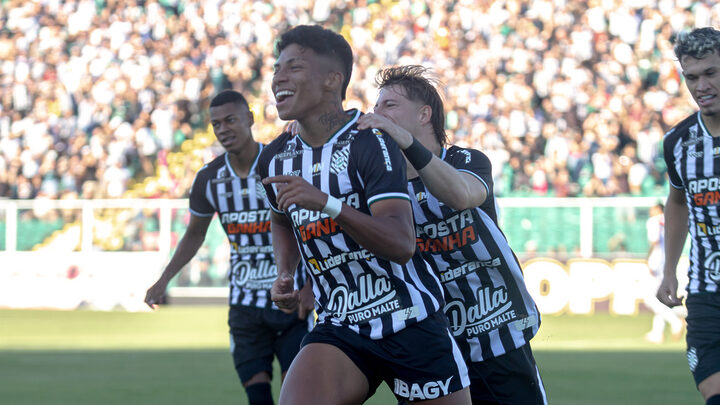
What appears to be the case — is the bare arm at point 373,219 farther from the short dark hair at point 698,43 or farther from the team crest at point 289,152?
the short dark hair at point 698,43

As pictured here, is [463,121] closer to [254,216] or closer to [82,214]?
[82,214]

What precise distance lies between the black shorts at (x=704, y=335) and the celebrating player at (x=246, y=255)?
2.74 meters

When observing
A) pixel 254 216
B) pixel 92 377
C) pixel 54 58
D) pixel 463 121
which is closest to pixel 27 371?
pixel 92 377

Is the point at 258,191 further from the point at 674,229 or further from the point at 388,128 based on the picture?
the point at 388,128

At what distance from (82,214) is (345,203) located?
17.8 metres

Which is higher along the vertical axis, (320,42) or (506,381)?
(320,42)

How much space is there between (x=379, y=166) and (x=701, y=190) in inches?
86.9

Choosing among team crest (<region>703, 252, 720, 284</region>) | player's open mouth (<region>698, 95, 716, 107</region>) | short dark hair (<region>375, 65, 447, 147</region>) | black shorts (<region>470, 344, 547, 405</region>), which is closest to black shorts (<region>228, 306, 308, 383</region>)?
black shorts (<region>470, 344, 547, 405</region>)

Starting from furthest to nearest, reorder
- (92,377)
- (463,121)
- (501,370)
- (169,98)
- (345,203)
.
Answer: (169,98) < (463,121) < (92,377) < (501,370) < (345,203)

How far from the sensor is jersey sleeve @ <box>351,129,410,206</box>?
14.2 ft

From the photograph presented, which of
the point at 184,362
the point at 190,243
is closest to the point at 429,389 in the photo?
the point at 190,243

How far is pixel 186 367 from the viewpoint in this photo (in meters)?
12.5

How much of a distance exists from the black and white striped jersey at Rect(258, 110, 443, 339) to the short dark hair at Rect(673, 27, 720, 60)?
197 cm

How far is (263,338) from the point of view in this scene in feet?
24.9
